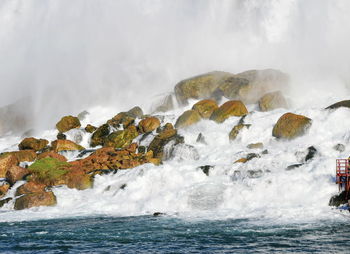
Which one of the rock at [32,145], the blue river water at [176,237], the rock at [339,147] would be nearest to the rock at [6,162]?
the rock at [32,145]

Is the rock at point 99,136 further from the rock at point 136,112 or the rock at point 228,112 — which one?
the rock at point 228,112

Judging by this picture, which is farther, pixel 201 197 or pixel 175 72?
pixel 175 72

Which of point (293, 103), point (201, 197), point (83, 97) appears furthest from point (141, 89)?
point (201, 197)

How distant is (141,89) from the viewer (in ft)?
263

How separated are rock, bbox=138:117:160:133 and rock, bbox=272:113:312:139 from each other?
50.1ft

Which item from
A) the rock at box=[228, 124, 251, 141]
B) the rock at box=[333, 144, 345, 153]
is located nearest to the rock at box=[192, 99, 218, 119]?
the rock at box=[228, 124, 251, 141]

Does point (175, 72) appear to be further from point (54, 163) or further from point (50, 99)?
point (54, 163)

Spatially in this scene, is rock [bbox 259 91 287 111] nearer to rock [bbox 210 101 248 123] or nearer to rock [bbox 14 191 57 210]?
rock [bbox 210 101 248 123]

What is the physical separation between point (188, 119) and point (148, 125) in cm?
479

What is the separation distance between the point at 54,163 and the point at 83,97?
54.5m

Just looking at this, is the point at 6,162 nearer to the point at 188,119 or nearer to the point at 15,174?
the point at 15,174

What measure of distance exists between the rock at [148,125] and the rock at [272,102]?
12336mm

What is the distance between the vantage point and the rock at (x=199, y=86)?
195 feet

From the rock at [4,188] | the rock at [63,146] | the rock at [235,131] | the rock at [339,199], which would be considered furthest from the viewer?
the rock at [63,146]
